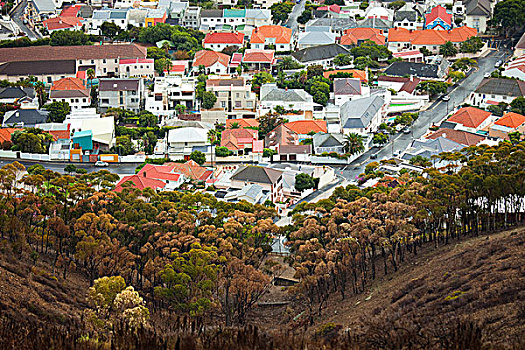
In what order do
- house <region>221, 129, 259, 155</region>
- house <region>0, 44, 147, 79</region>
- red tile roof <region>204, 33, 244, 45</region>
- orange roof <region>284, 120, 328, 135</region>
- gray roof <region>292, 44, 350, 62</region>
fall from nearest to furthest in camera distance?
house <region>221, 129, 259, 155</region> → orange roof <region>284, 120, 328, 135</region> → house <region>0, 44, 147, 79</region> → gray roof <region>292, 44, 350, 62</region> → red tile roof <region>204, 33, 244, 45</region>

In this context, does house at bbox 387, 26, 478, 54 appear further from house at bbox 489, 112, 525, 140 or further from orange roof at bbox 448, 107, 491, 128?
house at bbox 489, 112, 525, 140

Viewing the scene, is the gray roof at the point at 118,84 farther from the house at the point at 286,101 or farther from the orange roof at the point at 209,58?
the house at the point at 286,101

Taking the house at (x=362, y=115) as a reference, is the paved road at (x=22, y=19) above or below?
above

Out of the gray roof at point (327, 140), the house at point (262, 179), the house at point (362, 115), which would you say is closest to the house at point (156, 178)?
the house at point (262, 179)

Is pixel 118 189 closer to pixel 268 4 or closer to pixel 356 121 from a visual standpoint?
pixel 356 121

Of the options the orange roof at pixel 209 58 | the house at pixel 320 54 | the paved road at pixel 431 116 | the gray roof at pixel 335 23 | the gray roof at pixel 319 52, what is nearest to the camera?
the paved road at pixel 431 116

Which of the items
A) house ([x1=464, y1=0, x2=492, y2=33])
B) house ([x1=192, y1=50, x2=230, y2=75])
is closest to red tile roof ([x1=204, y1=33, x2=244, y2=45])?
house ([x1=192, y1=50, x2=230, y2=75])

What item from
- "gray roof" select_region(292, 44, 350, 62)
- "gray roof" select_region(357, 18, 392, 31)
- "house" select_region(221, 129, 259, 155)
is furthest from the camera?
"gray roof" select_region(357, 18, 392, 31)
